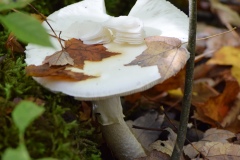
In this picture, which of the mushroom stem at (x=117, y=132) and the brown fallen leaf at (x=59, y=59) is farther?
the mushroom stem at (x=117, y=132)

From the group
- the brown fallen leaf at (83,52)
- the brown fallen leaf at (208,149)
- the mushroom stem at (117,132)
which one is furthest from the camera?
the brown fallen leaf at (208,149)

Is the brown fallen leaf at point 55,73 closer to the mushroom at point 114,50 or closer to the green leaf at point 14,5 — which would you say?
the mushroom at point 114,50

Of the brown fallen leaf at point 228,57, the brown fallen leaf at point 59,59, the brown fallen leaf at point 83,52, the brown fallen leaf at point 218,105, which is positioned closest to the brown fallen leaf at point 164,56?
the brown fallen leaf at point 83,52

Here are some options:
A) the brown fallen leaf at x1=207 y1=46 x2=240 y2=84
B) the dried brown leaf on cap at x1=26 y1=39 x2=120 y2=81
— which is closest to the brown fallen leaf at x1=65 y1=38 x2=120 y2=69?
the dried brown leaf on cap at x1=26 y1=39 x2=120 y2=81

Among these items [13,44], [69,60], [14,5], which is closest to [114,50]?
[69,60]

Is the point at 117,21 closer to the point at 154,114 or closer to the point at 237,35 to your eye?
the point at 154,114

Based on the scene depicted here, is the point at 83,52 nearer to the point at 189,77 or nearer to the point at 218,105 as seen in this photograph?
the point at 189,77
